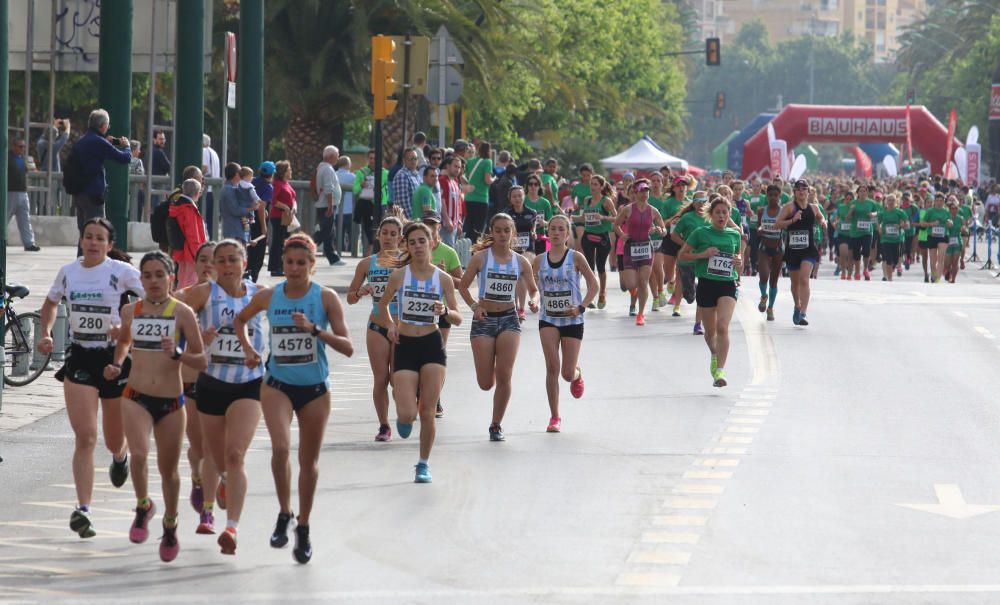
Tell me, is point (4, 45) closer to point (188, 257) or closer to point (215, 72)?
point (188, 257)

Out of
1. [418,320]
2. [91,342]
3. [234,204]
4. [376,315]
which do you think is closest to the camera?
[91,342]

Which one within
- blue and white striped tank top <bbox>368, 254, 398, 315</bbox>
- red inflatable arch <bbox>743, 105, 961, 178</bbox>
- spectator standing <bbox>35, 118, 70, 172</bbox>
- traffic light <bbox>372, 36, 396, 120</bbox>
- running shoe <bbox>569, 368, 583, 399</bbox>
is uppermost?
red inflatable arch <bbox>743, 105, 961, 178</bbox>

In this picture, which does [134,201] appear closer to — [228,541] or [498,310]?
[498,310]

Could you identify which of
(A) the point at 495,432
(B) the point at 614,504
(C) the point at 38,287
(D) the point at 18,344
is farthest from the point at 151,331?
(C) the point at 38,287

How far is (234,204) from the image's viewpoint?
75.7ft

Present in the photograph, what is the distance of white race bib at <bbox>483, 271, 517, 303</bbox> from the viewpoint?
14.3 m

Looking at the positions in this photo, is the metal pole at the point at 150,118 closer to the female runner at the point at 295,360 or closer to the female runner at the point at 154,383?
the female runner at the point at 154,383

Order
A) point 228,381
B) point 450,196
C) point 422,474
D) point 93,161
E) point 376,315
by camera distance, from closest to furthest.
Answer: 1. point 228,381
2. point 422,474
3. point 376,315
4. point 93,161
5. point 450,196

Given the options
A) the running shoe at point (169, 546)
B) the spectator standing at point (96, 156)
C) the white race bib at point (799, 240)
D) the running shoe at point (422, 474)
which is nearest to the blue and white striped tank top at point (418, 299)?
the running shoe at point (422, 474)

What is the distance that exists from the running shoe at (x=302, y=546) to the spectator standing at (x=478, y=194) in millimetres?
19070

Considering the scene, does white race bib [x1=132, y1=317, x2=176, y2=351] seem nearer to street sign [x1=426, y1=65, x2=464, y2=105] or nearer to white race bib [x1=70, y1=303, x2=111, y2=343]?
white race bib [x1=70, y1=303, x2=111, y2=343]

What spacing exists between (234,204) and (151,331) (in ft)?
43.2

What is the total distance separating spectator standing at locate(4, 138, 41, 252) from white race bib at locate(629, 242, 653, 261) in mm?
8410

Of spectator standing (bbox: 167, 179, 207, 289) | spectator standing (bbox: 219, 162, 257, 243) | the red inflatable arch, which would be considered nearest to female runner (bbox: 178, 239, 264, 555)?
spectator standing (bbox: 167, 179, 207, 289)
